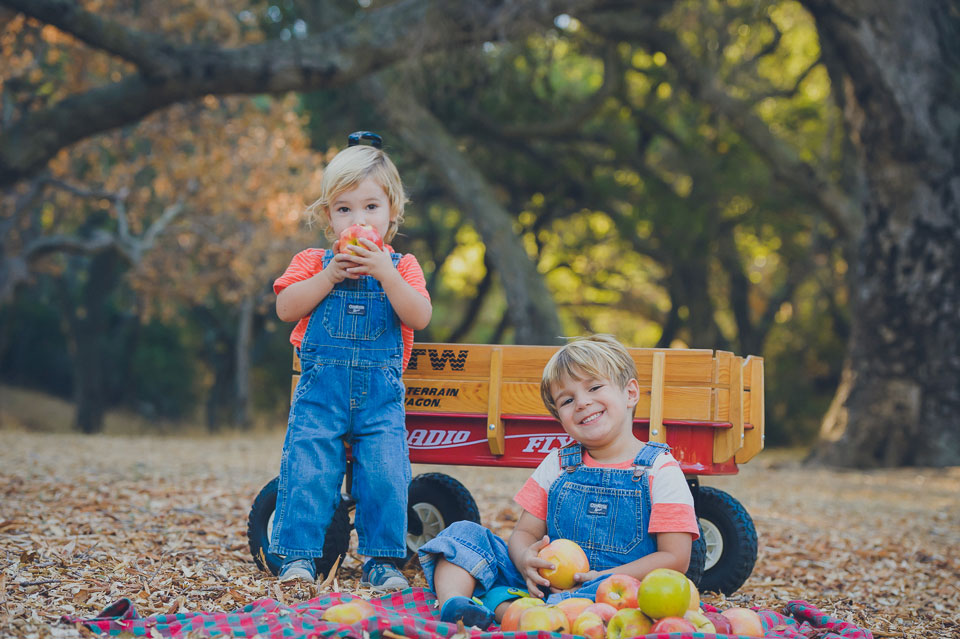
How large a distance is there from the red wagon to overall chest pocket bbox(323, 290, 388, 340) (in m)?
0.39

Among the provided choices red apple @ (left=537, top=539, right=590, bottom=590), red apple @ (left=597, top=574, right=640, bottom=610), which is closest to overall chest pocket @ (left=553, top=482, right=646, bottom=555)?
red apple @ (left=537, top=539, right=590, bottom=590)

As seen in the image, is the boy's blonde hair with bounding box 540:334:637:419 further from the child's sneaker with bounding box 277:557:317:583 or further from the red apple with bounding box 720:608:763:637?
the child's sneaker with bounding box 277:557:317:583

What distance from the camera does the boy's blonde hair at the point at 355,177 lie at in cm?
358

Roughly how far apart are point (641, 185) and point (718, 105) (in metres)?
6.41

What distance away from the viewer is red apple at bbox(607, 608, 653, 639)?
2582mm

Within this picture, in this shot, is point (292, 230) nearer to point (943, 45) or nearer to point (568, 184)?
point (568, 184)

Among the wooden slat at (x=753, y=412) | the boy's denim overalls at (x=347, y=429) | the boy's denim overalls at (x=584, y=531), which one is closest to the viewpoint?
the boy's denim overalls at (x=584, y=531)

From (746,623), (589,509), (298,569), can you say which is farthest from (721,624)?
(298,569)

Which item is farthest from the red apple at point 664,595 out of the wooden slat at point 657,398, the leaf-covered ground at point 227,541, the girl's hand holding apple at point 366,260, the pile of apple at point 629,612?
Result: the girl's hand holding apple at point 366,260

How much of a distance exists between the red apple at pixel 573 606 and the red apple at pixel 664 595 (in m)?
0.20

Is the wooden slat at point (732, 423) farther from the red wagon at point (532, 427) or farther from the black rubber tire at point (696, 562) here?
the black rubber tire at point (696, 562)

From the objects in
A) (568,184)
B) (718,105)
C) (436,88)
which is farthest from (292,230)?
(718,105)

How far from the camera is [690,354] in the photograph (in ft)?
11.7

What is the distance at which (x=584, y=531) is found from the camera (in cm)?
311
